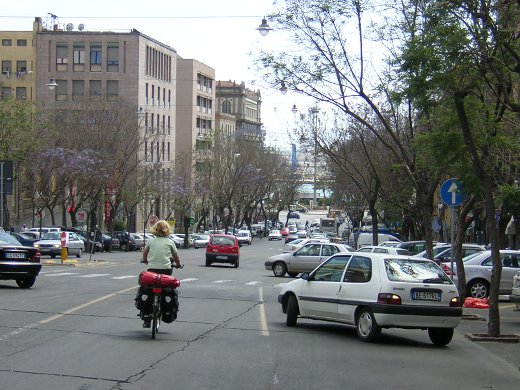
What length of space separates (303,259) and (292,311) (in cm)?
2065

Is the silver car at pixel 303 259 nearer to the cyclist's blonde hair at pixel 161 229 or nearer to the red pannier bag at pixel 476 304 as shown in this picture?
the red pannier bag at pixel 476 304

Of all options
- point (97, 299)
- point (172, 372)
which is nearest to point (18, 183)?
point (97, 299)

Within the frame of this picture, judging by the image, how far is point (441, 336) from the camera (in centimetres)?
1428

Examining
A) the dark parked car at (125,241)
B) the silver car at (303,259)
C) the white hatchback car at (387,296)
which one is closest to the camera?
the white hatchback car at (387,296)

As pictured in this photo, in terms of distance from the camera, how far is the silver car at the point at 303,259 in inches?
1432

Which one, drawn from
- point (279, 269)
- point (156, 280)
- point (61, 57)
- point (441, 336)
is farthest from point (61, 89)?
point (441, 336)

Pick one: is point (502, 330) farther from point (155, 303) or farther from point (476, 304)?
point (155, 303)

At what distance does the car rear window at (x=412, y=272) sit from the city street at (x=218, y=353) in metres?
1.08

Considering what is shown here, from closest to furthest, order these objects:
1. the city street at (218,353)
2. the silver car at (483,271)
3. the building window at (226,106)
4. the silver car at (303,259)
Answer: the city street at (218,353), the silver car at (483,271), the silver car at (303,259), the building window at (226,106)

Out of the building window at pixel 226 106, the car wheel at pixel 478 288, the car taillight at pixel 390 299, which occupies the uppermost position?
the building window at pixel 226 106

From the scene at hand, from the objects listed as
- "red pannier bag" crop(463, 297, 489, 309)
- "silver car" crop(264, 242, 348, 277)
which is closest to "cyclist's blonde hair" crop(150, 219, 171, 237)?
"red pannier bag" crop(463, 297, 489, 309)

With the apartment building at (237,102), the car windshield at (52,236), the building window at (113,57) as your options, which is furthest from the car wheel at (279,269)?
the apartment building at (237,102)

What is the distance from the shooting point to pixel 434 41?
14516mm

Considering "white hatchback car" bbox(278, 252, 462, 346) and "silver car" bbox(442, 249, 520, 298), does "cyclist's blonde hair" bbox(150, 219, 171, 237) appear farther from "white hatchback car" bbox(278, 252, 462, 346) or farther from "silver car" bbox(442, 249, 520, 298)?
"silver car" bbox(442, 249, 520, 298)
